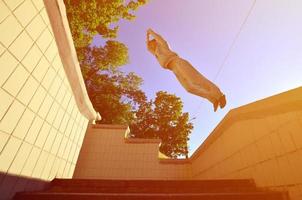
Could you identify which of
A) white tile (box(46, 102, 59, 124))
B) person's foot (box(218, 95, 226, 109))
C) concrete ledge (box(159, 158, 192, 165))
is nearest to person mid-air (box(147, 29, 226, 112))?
person's foot (box(218, 95, 226, 109))

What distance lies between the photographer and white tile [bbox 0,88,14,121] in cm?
184

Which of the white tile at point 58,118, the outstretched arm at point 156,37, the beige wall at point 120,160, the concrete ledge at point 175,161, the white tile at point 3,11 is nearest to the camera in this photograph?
the white tile at point 3,11

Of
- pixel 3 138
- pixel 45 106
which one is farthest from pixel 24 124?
pixel 45 106

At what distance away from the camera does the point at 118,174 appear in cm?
594

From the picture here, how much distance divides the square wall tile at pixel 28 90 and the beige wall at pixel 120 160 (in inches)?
163

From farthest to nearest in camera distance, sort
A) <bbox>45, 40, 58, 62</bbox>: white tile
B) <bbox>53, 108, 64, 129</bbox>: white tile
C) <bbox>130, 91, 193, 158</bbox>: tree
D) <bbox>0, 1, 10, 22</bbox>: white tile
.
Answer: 1. <bbox>130, 91, 193, 158</bbox>: tree
2. <bbox>53, 108, 64, 129</bbox>: white tile
3. <bbox>45, 40, 58, 62</bbox>: white tile
4. <bbox>0, 1, 10, 22</bbox>: white tile

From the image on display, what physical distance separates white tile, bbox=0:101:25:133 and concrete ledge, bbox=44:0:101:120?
3.85 feet

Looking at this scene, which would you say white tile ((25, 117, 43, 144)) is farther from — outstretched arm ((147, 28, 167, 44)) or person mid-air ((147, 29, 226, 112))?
outstretched arm ((147, 28, 167, 44))

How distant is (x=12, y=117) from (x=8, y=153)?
343 mm

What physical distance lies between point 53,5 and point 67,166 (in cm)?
250

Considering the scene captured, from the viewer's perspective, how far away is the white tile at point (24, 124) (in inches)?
83.7

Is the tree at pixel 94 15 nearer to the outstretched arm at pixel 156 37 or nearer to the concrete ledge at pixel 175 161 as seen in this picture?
the outstretched arm at pixel 156 37

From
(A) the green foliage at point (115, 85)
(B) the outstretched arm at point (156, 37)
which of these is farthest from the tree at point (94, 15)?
(B) the outstretched arm at point (156, 37)

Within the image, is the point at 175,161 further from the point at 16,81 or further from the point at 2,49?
the point at 2,49
